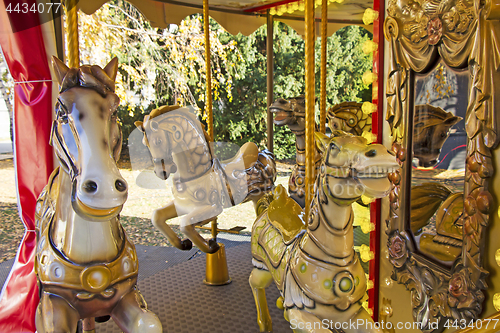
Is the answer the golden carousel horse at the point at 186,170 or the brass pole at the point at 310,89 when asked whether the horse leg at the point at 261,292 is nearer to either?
the golden carousel horse at the point at 186,170

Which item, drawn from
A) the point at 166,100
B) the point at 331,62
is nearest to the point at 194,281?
the point at 166,100

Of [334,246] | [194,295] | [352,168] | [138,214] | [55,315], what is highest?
[352,168]

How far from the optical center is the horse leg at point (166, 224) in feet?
7.15

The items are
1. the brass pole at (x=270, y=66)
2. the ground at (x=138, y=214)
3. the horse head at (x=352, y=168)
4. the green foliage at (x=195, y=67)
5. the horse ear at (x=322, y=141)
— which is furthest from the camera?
the brass pole at (x=270, y=66)

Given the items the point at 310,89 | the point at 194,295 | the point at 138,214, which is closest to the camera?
the point at 310,89

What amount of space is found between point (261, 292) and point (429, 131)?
118 cm

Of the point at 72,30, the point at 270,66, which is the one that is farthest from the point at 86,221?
the point at 270,66

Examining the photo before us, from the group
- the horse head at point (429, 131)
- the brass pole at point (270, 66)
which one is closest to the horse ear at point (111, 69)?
the horse head at point (429, 131)

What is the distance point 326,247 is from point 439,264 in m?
0.64

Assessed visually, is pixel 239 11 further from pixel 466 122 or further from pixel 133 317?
pixel 133 317

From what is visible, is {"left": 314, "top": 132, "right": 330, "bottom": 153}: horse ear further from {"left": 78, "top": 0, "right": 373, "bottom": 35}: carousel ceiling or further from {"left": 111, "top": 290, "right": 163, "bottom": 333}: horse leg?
{"left": 78, "top": 0, "right": 373, "bottom": 35}: carousel ceiling

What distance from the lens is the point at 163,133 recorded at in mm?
2133

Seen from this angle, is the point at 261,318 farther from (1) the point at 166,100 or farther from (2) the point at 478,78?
(1) the point at 166,100

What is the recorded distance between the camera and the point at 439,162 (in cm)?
146
